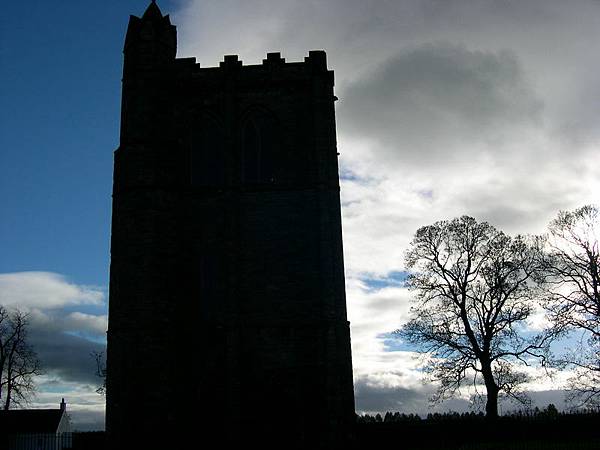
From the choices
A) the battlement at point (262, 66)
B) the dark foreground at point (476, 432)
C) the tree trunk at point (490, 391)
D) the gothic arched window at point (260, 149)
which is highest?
the battlement at point (262, 66)

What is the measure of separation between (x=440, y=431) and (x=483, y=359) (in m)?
5.16

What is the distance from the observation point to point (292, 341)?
21.6 metres

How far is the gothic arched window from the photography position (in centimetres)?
Result: 2364

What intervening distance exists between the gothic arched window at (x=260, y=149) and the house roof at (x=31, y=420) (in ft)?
108

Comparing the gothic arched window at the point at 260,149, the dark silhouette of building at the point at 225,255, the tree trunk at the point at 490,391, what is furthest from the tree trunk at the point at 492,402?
the gothic arched window at the point at 260,149

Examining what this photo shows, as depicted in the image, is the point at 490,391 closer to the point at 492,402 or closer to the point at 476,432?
the point at 492,402

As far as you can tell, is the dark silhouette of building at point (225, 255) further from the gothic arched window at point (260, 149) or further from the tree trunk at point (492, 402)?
the tree trunk at point (492, 402)

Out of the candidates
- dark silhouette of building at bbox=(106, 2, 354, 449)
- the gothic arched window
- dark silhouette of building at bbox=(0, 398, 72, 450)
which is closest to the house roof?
dark silhouette of building at bbox=(0, 398, 72, 450)

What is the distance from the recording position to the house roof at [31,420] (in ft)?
155

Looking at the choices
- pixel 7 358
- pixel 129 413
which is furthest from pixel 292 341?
pixel 7 358

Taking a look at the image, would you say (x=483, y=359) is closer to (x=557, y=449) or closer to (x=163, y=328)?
(x=557, y=449)

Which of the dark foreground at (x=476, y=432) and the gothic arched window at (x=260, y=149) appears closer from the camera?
the gothic arched window at (x=260, y=149)

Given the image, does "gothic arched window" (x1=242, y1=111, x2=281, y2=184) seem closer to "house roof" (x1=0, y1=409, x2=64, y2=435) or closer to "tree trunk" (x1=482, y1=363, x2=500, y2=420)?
"tree trunk" (x1=482, y1=363, x2=500, y2=420)

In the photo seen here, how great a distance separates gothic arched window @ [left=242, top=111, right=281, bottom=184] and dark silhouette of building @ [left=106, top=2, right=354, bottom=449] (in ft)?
0.16
